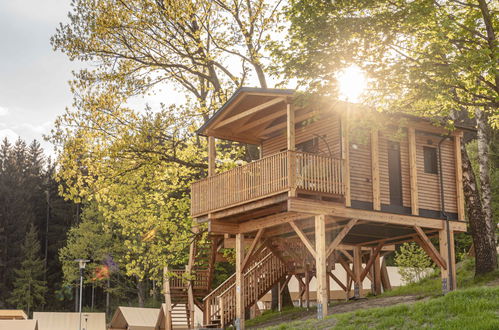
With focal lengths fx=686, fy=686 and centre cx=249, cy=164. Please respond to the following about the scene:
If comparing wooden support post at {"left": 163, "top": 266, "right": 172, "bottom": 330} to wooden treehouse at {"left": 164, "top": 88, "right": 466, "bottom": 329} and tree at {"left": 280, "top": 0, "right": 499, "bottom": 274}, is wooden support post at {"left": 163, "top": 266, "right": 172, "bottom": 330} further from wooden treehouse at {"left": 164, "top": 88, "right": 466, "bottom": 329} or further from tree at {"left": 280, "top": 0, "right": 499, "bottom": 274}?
tree at {"left": 280, "top": 0, "right": 499, "bottom": 274}

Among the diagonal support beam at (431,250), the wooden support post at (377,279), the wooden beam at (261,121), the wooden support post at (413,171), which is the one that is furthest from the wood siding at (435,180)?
the wooden support post at (377,279)

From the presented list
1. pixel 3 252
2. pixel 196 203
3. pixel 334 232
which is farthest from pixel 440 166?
pixel 3 252

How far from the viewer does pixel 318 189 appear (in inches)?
856

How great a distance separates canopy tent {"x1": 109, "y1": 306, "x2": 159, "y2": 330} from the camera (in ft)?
144

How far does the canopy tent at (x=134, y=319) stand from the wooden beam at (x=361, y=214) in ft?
77.6

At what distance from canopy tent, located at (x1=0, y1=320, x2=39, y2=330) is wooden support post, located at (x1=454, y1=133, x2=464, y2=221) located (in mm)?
25817

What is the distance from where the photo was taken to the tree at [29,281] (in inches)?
2662

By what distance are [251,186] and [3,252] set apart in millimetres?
58549

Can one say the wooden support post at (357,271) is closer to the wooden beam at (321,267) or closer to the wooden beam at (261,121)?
the wooden beam at (321,267)

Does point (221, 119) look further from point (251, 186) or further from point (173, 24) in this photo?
point (173, 24)

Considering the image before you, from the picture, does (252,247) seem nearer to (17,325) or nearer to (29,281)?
(17,325)

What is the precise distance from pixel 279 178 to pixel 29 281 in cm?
5309

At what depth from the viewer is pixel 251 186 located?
22.8m

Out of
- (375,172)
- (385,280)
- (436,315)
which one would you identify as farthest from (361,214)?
(385,280)
